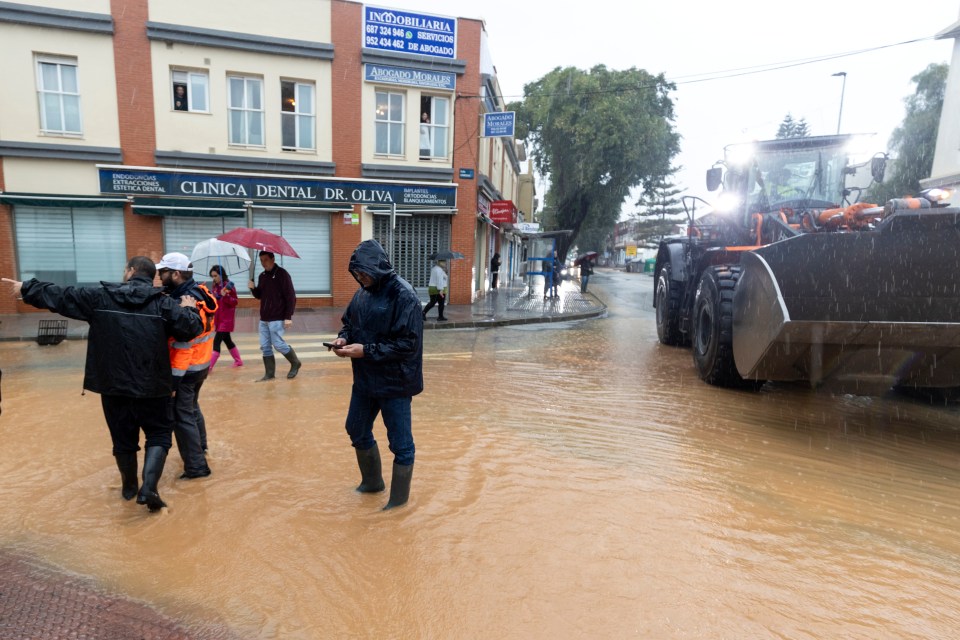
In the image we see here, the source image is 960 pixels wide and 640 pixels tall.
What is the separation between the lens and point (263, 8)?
1422cm

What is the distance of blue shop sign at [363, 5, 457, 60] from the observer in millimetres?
14883

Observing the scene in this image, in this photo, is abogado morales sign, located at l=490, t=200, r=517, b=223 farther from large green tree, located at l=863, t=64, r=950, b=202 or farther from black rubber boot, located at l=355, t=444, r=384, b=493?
large green tree, located at l=863, t=64, r=950, b=202

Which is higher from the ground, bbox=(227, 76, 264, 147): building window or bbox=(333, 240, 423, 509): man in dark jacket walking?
bbox=(227, 76, 264, 147): building window

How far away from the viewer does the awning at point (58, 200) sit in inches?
521

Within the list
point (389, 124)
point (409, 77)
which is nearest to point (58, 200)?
point (389, 124)

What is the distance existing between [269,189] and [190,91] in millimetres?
3033

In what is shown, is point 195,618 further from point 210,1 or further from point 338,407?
point 210,1

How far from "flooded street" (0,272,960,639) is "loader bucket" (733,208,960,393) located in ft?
2.26

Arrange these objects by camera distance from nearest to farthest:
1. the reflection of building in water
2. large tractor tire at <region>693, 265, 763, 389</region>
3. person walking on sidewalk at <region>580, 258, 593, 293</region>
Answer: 1. large tractor tire at <region>693, 265, 763, 389</region>
2. the reflection of building in water
3. person walking on sidewalk at <region>580, 258, 593, 293</region>

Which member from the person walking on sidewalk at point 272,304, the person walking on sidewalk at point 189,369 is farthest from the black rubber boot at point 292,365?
the person walking on sidewalk at point 189,369

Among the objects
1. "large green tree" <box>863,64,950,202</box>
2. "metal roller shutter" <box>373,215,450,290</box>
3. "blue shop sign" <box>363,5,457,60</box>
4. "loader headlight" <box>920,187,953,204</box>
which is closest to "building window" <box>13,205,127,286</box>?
"metal roller shutter" <box>373,215,450,290</box>

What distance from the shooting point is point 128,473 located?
11.9ft

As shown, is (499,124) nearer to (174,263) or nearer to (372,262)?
(174,263)

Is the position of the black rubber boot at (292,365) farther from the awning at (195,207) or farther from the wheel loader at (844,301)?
the awning at (195,207)
